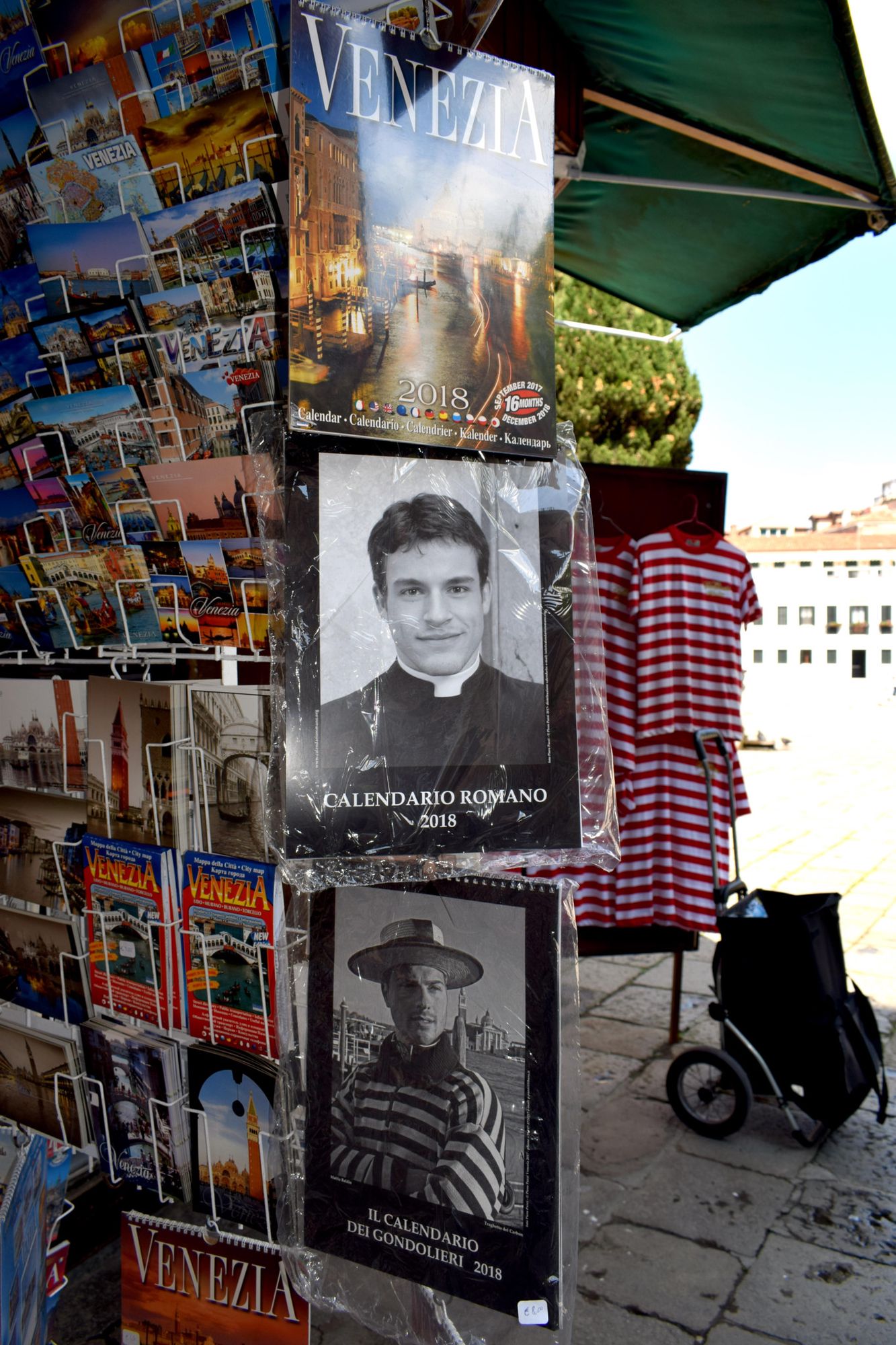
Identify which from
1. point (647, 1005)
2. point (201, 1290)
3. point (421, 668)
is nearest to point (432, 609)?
point (421, 668)

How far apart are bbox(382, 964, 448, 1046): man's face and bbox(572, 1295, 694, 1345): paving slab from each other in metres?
1.24

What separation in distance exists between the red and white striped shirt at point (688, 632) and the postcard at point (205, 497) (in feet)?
6.58

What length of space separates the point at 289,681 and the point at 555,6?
220 centimetres

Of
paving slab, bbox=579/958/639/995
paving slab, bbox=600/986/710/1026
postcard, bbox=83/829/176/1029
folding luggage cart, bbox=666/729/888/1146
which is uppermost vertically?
postcard, bbox=83/829/176/1029

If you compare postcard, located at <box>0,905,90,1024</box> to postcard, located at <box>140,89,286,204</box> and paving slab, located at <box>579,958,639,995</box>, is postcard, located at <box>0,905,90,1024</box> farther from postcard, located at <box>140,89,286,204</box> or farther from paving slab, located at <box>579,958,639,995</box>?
paving slab, located at <box>579,958,639,995</box>

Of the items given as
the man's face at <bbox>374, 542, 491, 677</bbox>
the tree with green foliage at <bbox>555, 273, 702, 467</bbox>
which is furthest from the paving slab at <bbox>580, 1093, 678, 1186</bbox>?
the tree with green foliage at <bbox>555, 273, 702, 467</bbox>

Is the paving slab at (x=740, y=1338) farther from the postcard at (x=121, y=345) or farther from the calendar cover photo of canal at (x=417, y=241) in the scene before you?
the postcard at (x=121, y=345)

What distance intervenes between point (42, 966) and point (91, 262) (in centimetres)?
109

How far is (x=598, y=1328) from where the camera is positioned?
1963 millimetres

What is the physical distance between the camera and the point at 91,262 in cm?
125

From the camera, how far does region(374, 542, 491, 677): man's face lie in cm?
102

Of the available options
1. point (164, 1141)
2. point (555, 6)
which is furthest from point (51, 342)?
point (555, 6)

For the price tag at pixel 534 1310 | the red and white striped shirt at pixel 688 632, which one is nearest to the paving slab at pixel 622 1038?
the red and white striped shirt at pixel 688 632

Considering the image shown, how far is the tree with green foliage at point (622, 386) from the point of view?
396 inches
